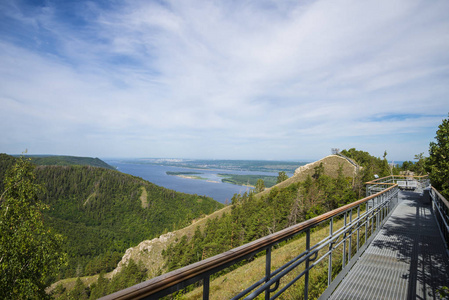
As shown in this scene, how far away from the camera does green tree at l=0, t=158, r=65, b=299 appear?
364 inches

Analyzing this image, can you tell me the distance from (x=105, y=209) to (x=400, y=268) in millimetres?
174252

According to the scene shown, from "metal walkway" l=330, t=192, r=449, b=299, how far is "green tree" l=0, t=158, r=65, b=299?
38.7ft

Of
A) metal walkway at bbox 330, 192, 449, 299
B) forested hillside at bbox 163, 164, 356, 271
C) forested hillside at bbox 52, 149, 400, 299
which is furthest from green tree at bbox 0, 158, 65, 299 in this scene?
forested hillside at bbox 52, 149, 400, 299

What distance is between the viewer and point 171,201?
148m

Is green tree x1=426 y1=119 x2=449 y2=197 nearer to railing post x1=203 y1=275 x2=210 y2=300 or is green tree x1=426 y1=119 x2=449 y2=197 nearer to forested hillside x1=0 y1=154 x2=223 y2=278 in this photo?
railing post x1=203 y1=275 x2=210 y2=300

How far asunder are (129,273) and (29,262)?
53462mm

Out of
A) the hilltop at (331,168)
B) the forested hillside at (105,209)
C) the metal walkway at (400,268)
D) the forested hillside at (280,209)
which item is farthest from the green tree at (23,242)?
the forested hillside at (105,209)

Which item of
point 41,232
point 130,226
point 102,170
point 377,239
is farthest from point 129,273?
point 102,170

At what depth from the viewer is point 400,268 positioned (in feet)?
14.0

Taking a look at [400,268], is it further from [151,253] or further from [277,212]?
[151,253]

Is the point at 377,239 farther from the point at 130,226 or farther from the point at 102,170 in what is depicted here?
the point at 102,170

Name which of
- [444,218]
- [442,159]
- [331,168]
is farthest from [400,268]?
[331,168]

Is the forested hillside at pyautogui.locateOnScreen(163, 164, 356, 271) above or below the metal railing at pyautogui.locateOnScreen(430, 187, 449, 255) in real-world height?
Answer: below

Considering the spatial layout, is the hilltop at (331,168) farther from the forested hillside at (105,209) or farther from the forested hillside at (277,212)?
the forested hillside at (105,209)
